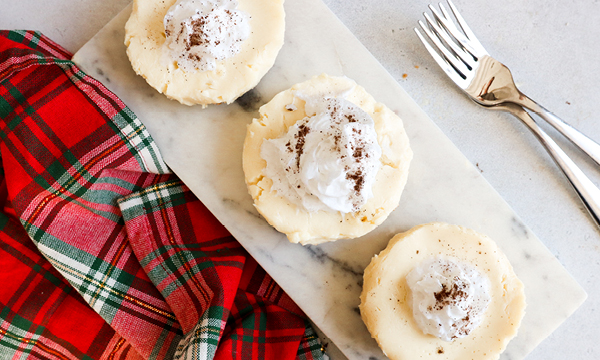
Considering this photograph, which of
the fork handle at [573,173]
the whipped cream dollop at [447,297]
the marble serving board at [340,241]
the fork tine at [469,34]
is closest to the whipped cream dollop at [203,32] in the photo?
the marble serving board at [340,241]

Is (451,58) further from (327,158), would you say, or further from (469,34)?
(327,158)

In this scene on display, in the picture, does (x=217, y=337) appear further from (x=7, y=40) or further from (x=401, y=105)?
(x=7, y=40)

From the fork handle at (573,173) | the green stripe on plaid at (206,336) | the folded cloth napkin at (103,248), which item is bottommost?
the fork handle at (573,173)

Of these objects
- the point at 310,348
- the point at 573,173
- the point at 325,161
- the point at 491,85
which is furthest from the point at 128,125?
the point at 573,173

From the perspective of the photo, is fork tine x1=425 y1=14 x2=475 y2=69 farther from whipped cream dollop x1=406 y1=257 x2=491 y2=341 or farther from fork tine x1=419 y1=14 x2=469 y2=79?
whipped cream dollop x1=406 y1=257 x2=491 y2=341

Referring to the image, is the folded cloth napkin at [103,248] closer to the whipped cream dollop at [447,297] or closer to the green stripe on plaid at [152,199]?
the green stripe on plaid at [152,199]

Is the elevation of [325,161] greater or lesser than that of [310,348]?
greater
